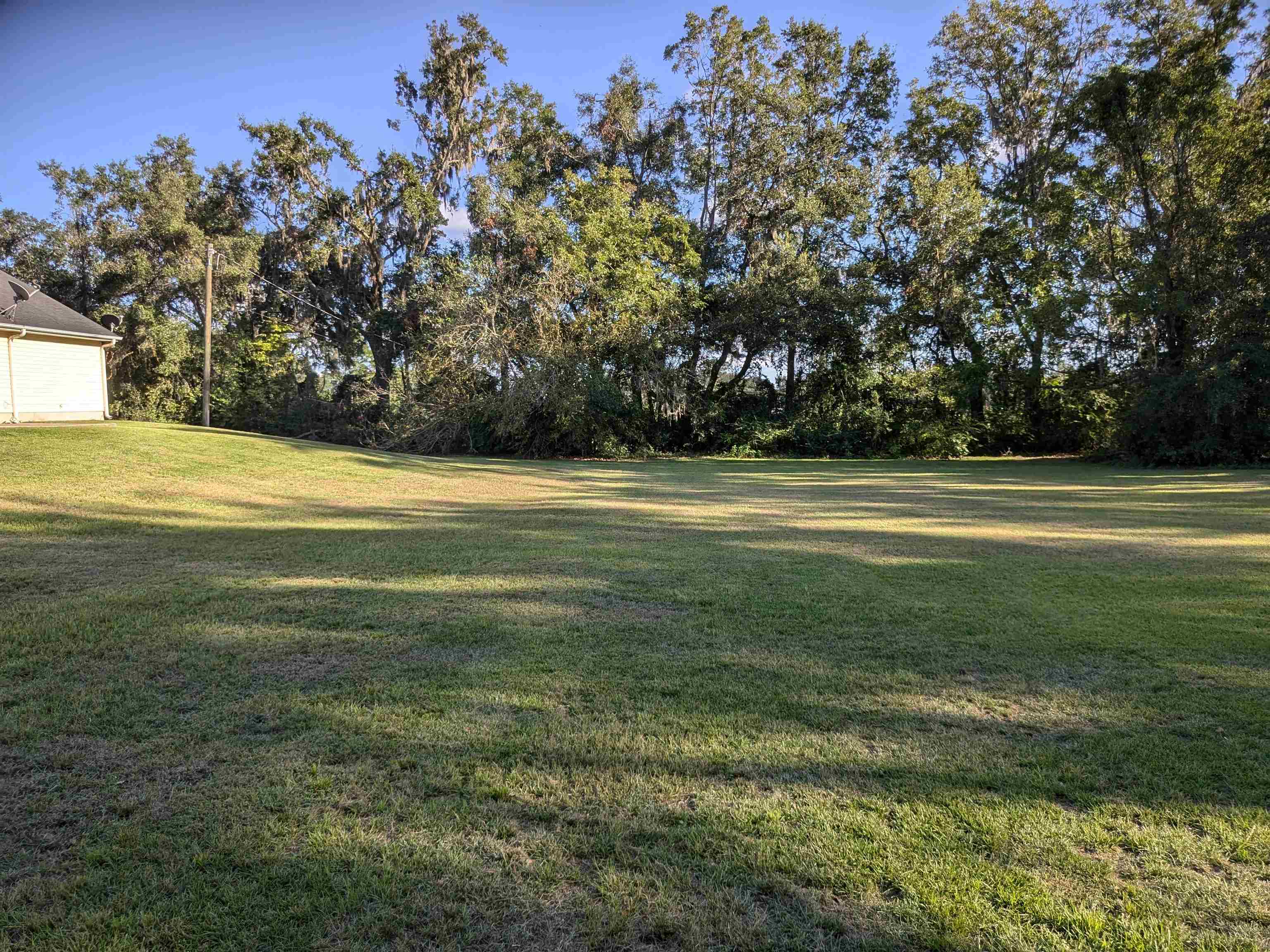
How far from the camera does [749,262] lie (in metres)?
30.0

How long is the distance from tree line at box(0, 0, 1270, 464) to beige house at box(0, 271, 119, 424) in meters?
9.32

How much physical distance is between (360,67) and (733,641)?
48.9 feet

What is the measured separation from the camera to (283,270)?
35156 millimetres

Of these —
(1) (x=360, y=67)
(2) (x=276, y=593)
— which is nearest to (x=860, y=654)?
(2) (x=276, y=593)

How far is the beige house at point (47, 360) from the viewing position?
19.4 m

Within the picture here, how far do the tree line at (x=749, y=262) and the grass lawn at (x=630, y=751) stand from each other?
18981 mm

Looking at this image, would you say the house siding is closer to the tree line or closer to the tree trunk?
the tree line

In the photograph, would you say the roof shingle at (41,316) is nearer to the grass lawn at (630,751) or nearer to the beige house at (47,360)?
the beige house at (47,360)

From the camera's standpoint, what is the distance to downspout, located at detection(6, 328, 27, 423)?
760 inches

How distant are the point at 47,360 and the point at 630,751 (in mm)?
24384

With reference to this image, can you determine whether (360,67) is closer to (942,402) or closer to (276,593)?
(276,593)

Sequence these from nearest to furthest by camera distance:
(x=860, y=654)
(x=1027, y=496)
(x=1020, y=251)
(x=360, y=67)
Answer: (x=860, y=654) < (x=1027, y=496) < (x=360, y=67) < (x=1020, y=251)

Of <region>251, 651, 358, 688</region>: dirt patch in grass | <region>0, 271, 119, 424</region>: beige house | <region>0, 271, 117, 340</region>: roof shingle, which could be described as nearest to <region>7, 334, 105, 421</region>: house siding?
<region>0, 271, 119, 424</region>: beige house

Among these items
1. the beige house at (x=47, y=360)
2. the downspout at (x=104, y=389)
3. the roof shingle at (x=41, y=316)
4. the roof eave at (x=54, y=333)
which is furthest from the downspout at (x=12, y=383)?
the downspout at (x=104, y=389)
